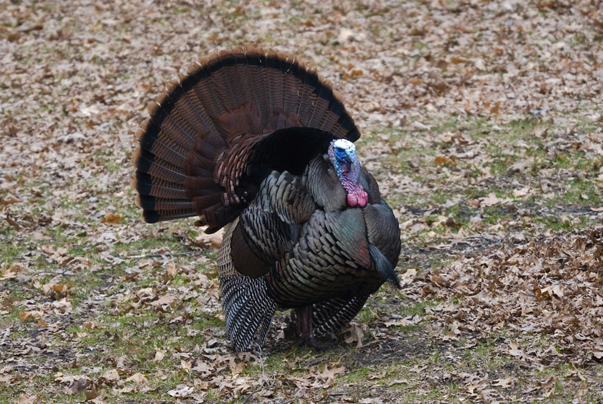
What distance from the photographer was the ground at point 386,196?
5875mm

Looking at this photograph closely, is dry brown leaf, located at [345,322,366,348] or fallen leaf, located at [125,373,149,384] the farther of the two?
dry brown leaf, located at [345,322,366,348]

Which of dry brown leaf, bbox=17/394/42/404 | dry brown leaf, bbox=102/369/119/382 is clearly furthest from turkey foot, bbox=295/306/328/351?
dry brown leaf, bbox=17/394/42/404

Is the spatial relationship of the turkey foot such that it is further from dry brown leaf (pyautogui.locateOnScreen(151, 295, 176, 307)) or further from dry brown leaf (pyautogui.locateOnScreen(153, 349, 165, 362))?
dry brown leaf (pyautogui.locateOnScreen(151, 295, 176, 307))

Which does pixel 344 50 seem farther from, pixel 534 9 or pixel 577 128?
pixel 577 128

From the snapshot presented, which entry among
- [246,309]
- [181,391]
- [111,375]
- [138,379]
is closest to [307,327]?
[246,309]

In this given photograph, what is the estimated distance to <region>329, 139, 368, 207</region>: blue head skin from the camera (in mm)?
5656

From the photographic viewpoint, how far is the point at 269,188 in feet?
19.8

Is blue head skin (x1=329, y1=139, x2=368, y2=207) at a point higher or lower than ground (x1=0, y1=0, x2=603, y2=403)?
higher

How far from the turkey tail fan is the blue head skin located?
120 cm

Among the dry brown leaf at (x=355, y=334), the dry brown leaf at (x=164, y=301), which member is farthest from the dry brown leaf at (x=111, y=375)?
the dry brown leaf at (x=355, y=334)

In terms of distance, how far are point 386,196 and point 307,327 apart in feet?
10.2

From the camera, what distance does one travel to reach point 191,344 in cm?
666

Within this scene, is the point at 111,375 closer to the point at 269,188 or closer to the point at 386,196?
the point at 269,188

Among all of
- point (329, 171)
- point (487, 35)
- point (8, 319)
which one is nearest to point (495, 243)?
point (329, 171)
